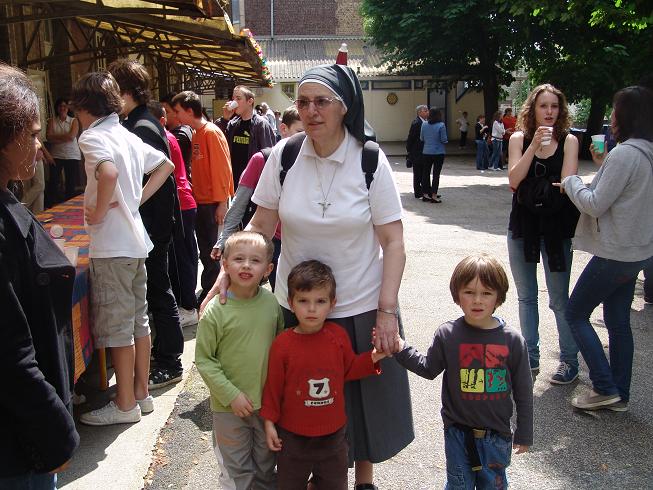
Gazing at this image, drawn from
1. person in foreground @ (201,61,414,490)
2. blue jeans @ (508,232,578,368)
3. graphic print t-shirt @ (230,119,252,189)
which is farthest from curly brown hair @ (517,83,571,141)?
graphic print t-shirt @ (230,119,252,189)

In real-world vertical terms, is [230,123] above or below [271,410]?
above

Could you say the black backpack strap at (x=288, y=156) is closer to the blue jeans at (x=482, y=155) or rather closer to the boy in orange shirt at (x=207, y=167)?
the boy in orange shirt at (x=207, y=167)

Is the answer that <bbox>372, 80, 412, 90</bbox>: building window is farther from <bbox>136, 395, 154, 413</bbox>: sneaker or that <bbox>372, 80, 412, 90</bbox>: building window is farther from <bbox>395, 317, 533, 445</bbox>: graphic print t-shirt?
<bbox>395, 317, 533, 445</bbox>: graphic print t-shirt

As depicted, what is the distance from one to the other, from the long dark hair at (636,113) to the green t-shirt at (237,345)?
8.01ft

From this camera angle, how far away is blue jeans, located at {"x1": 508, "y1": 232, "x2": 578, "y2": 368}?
14.7ft

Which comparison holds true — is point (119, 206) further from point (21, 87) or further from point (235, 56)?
point (235, 56)

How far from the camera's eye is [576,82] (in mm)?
22953

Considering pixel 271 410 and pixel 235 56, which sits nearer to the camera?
pixel 271 410

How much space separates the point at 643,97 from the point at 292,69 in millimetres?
35436

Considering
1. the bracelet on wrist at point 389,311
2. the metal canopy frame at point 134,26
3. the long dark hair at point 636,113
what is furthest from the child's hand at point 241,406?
the metal canopy frame at point 134,26

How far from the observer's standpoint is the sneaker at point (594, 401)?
414 cm

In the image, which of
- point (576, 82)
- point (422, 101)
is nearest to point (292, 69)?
point (422, 101)

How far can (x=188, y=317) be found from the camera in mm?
5910

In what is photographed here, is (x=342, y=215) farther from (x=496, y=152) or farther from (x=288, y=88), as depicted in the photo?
(x=288, y=88)
